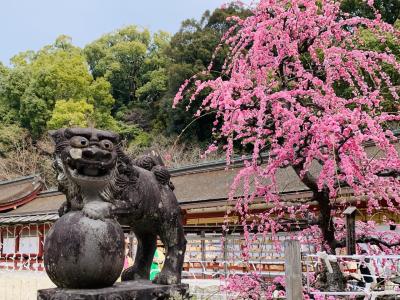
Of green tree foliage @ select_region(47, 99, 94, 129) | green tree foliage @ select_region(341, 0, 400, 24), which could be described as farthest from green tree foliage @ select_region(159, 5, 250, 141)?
green tree foliage @ select_region(341, 0, 400, 24)

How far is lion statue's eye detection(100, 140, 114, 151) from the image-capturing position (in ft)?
11.4

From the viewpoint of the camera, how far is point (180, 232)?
4078 millimetres

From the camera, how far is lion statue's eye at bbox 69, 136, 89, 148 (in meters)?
3.38

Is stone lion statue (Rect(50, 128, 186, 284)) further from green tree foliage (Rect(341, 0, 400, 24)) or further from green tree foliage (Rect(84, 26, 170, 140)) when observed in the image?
green tree foliage (Rect(84, 26, 170, 140))

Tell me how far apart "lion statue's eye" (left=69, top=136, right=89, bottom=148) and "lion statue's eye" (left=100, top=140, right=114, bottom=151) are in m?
0.11

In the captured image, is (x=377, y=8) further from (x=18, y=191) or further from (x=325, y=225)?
(x=325, y=225)

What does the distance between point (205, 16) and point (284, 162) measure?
27.9 m

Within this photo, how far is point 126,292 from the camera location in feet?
11.2

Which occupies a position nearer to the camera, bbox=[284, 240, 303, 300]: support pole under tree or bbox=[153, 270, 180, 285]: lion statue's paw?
bbox=[284, 240, 303, 300]: support pole under tree

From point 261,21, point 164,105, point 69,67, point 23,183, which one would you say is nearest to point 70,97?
point 69,67

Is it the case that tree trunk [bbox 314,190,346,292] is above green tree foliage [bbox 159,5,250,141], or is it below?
below

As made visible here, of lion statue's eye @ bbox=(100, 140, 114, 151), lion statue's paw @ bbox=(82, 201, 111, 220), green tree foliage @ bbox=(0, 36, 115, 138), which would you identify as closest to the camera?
lion statue's paw @ bbox=(82, 201, 111, 220)

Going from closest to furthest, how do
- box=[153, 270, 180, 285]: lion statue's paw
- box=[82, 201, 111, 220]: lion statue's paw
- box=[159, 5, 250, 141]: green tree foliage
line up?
box=[82, 201, 111, 220]: lion statue's paw < box=[153, 270, 180, 285]: lion statue's paw < box=[159, 5, 250, 141]: green tree foliage

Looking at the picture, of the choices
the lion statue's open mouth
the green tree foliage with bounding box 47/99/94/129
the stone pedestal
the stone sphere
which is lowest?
the stone pedestal
